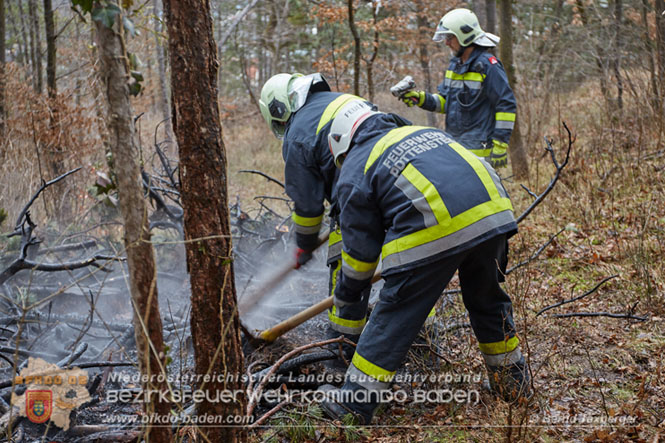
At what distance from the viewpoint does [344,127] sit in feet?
9.54

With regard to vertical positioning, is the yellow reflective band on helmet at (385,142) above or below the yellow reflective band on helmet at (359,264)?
above

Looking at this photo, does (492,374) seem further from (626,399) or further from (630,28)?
(630,28)

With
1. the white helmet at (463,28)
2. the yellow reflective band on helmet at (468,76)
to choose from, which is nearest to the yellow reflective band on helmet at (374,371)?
the yellow reflective band on helmet at (468,76)

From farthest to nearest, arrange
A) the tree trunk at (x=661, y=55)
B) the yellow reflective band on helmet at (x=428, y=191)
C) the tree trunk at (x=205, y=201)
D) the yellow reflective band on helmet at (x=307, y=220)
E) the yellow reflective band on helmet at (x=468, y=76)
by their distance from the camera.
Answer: the tree trunk at (x=661, y=55) → the yellow reflective band on helmet at (x=468, y=76) → the yellow reflective band on helmet at (x=307, y=220) → the yellow reflective band on helmet at (x=428, y=191) → the tree trunk at (x=205, y=201)

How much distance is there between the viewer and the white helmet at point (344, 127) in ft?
9.46

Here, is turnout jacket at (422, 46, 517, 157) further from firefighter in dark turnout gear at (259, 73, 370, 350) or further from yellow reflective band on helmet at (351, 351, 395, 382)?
yellow reflective band on helmet at (351, 351, 395, 382)

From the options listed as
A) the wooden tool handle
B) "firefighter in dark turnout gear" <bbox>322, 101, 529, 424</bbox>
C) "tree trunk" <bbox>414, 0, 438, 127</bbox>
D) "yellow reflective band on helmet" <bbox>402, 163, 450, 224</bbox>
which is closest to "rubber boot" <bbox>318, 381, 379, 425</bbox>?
"firefighter in dark turnout gear" <bbox>322, 101, 529, 424</bbox>

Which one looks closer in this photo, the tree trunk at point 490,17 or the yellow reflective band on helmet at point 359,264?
the yellow reflective band on helmet at point 359,264

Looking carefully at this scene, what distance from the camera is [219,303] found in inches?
75.4

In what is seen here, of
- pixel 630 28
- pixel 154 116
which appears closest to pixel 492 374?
pixel 630 28

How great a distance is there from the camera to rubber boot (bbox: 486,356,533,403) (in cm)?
259

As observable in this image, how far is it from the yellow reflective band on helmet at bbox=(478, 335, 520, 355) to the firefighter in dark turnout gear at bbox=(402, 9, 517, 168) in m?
2.73

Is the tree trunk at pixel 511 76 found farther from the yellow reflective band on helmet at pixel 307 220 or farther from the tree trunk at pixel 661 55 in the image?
the yellow reflective band on helmet at pixel 307 220

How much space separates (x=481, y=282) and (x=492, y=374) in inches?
21.6
